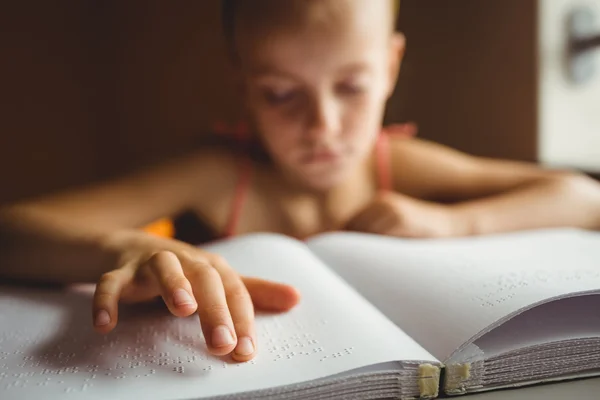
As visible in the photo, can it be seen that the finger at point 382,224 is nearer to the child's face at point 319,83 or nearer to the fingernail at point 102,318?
the child's face at point 319,83

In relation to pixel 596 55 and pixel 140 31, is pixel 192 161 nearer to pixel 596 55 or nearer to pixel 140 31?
pixel 140 31

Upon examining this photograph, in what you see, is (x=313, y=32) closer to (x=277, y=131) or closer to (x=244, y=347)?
(x=277, y=131)

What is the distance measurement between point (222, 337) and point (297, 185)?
0.49 metres

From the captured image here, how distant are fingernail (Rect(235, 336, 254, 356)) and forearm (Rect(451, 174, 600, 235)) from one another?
44cm

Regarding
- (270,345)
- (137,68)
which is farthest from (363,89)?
(137,68)

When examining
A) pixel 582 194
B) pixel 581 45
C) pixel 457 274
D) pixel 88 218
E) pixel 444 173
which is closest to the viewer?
pixel 457 274

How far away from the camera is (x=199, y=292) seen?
41 cm

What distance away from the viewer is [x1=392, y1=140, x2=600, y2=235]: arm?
0.74m

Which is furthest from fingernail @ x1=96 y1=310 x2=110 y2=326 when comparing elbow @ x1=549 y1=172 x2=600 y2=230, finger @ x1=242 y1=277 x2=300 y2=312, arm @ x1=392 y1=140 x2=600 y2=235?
elbow @ x1=549 y1=172 x2=600 y2=230

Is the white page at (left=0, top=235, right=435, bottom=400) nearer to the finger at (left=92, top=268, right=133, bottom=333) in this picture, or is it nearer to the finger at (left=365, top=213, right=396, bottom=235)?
the finger at (left=92, top=268, right=133, bottom=333)

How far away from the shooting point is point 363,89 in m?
0.71

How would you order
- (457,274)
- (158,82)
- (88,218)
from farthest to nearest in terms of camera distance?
(158,82), (88,218), (457,274)

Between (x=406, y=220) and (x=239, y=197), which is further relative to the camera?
(x=239, y=197)

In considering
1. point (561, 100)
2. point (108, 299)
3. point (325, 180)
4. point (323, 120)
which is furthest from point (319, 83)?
point (561, 100)
